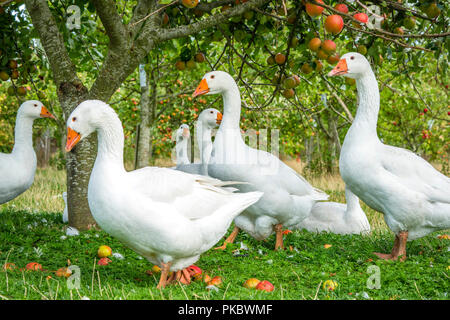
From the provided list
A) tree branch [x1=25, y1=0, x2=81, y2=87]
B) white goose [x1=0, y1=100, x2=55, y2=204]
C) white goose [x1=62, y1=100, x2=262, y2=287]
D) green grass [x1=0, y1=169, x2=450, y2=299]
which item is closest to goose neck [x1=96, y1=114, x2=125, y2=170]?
white goose [x1=62, y1=100, x2=262, y2=287]

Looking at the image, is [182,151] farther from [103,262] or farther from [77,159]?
[103,262]

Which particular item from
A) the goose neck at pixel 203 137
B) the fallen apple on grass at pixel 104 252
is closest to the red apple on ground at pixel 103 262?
the fallen apple on grass at pixel 104 252

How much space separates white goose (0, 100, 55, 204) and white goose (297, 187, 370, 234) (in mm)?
3774

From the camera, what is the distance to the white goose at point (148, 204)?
3.04m

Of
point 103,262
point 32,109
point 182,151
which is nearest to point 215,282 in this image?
point 103,262

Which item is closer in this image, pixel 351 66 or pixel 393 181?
pixel 393 181

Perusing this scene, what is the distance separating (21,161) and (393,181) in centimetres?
443

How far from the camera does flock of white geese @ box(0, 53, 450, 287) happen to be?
10.2 feet

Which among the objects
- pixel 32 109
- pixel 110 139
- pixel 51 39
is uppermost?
pixel 51 39

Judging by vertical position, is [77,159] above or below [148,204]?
above

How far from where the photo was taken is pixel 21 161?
5523 mm

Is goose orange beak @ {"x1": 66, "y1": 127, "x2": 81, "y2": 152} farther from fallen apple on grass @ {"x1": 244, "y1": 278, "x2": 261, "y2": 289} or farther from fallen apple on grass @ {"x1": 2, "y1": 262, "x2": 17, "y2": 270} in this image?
fallen apple on grass @ {"x1": 244, "y1": 278, "x2": 261, "y2": 289}

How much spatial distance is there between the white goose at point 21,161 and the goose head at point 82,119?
258cm

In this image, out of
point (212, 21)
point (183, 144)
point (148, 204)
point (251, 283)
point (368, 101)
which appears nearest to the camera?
point (148, 204)
